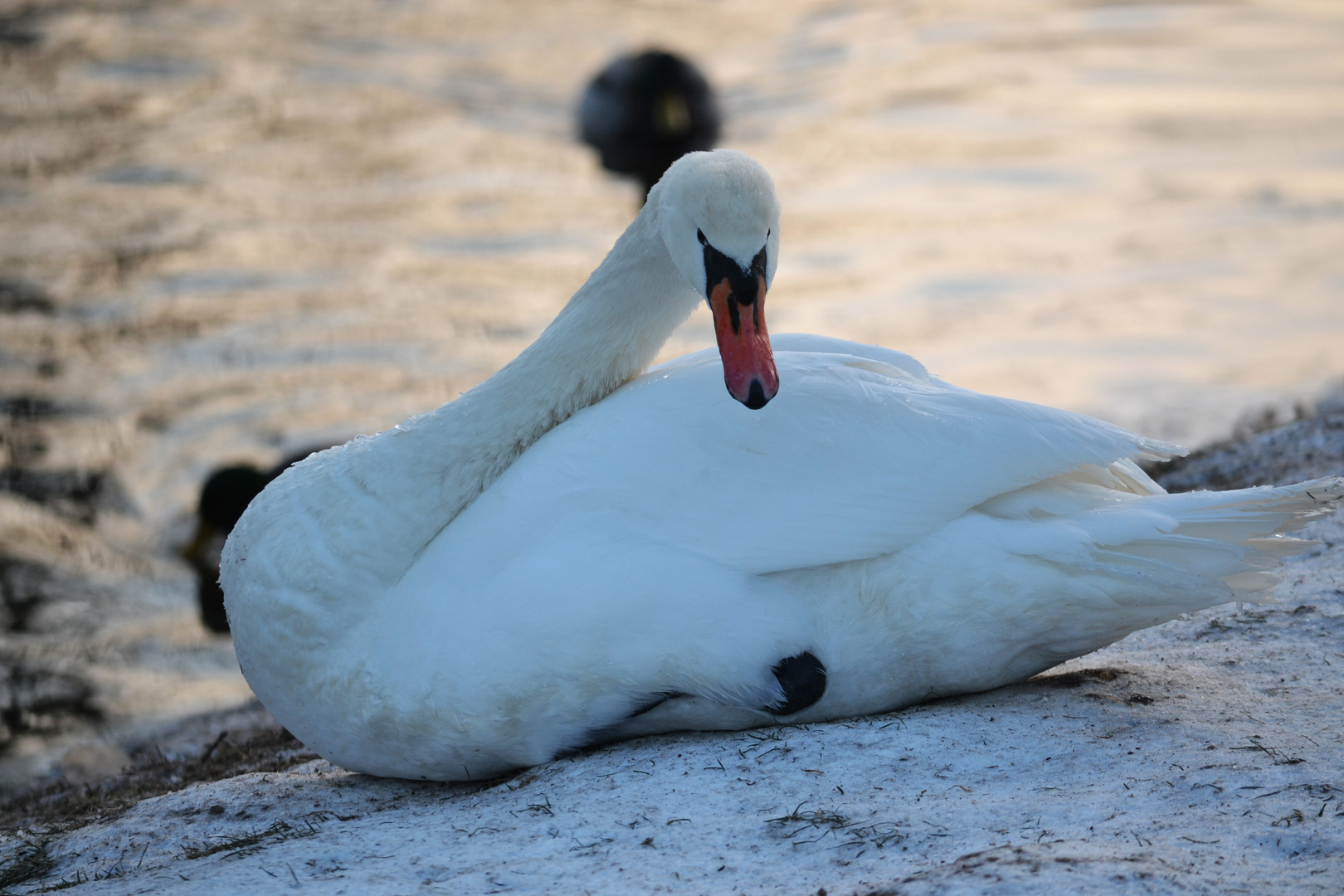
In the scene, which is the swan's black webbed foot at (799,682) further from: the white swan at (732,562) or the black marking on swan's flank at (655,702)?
the black marking on swan's flank at (655,702)

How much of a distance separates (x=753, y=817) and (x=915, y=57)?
16836mm

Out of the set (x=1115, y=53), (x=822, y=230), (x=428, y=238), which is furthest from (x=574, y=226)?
(x=1115, y=53)

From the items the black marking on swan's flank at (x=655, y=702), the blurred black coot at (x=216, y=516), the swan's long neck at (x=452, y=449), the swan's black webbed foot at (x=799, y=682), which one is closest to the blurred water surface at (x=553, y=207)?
the blurred black coot at (x=216, y=516)

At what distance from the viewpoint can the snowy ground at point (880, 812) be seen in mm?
3088

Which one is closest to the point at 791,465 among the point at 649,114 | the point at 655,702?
the point at 655,702

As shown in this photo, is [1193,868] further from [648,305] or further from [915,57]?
[915,57]

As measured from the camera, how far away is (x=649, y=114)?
17.2m

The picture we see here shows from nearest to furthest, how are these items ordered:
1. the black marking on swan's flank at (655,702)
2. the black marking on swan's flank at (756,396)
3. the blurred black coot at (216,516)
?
the black marking on swan's flank at (756,396) → the black marking on swan's flank at (655,702) → the blurred black coot at (216,516)

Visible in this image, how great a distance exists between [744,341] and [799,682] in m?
0.91


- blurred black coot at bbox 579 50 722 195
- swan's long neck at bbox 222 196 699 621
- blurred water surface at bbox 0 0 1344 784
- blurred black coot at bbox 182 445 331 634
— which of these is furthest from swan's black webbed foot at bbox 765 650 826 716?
blurred black coot at bbox 579 50 722 195

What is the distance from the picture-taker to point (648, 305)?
443 cm

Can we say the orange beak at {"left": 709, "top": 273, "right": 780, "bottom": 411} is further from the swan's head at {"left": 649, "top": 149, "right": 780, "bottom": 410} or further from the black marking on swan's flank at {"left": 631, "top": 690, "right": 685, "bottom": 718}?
the black marking on swan's flank at {"left": 631, "top": 690, "right": 685, "bottom": 718}

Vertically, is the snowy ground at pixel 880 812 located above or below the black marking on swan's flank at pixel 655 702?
below

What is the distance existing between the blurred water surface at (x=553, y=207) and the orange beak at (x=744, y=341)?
4867 millimetres
